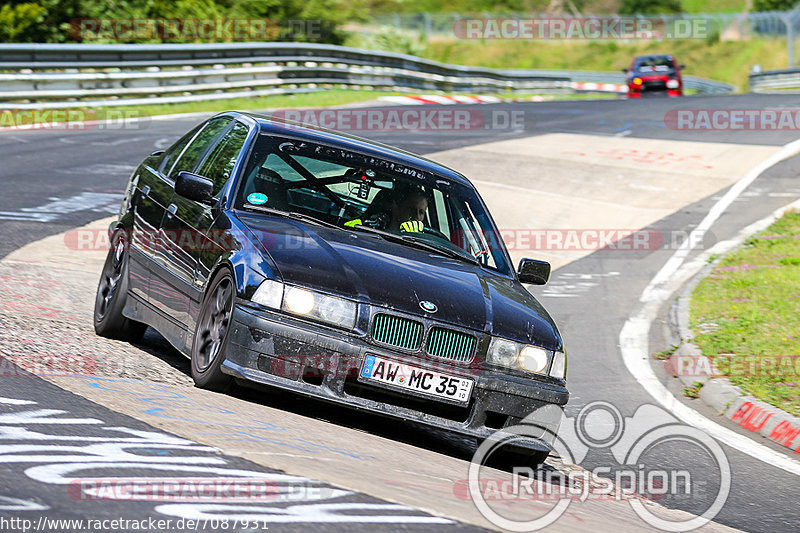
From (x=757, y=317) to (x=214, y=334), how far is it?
20.9ft

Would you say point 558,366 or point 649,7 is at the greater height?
point 649,7

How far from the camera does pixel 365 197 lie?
709cm

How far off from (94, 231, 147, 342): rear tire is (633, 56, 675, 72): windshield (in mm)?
35105

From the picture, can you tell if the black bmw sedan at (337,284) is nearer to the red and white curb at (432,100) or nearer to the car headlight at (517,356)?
the car headlight at (517,356)

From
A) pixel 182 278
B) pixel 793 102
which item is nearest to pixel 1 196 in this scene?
pixel 182 278

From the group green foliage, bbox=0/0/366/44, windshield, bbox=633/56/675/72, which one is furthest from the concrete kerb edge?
windshield, bbox=633/56/675/72

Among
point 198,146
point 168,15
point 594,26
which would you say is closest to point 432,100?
point 168,15

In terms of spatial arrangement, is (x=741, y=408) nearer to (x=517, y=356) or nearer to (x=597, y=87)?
(x=517, y=356)

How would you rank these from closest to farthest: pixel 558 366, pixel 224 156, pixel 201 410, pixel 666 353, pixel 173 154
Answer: pixel 201 410 → pixel 558 366 → pixel 224 156 → pixel 173 154 → pixel 666 353

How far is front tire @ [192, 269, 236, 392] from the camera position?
5.96 m

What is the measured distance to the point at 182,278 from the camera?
677cm

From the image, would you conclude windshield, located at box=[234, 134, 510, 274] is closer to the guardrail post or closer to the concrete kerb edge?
the concrete kerb edge

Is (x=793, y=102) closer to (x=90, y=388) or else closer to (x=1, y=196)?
(x=1, y=196)

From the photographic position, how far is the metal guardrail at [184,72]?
20734 mm
